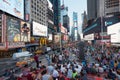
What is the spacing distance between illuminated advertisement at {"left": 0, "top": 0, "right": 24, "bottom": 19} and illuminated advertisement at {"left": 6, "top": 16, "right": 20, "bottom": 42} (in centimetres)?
232

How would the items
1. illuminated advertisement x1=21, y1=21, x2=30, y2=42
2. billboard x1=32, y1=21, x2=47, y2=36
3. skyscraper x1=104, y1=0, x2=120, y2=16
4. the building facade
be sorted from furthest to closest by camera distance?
skyscraper x1=104, y1=0, x2=120, y2=16 < the building facade < billboard x1=32, y1=21, x2=47, y2=36 < illuminated advertisement x1=21, y1=21, x2=30, y2=42

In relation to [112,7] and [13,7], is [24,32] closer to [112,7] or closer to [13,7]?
[13,7]

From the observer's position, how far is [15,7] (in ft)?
241

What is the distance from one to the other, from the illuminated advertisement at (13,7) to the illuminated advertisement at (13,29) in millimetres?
2315

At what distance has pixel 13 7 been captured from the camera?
71500 mm

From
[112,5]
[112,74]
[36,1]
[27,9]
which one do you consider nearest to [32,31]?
[27,9]

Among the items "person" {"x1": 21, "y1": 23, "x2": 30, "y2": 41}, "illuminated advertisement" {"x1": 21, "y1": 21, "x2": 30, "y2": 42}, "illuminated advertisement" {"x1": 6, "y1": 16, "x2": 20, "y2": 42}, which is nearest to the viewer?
"illuminated advertisement" {"x1": 6, "y1": 16, "x2": 20, "y2": 42}

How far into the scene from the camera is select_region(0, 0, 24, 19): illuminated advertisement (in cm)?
6334

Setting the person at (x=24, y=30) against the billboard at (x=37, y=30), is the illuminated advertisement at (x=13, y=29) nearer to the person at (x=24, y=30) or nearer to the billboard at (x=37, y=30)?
the person at (x=24, y=30)

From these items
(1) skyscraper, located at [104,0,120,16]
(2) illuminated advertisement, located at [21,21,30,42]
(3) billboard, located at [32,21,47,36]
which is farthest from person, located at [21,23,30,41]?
(1) skyscraper, located at [104,0,120,16]

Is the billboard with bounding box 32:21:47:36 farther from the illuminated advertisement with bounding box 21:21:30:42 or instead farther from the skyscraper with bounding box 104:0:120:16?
the skyscraper with bounding box 104:0:120:16

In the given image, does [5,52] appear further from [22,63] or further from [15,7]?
[22,63]

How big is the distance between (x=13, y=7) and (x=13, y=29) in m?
6.41

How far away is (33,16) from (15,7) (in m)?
38.5
